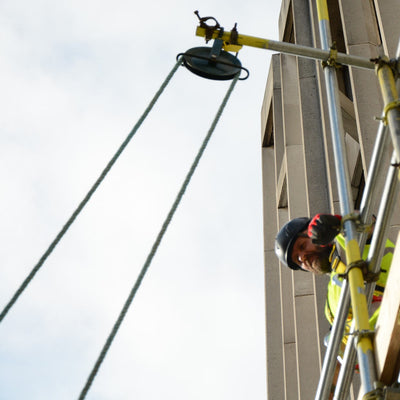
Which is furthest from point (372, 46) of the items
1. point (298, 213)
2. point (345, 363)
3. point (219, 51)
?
point (345, 363)

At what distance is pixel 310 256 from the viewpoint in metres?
4.65

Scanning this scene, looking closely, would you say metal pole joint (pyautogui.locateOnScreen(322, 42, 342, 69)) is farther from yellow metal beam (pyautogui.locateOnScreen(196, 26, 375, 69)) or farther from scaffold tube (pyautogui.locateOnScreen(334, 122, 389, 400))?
scaffold tube (pyautogui.locateOnScreen(334, 122, 389, 400))

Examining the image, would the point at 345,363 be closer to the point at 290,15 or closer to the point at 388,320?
the point at 388,320

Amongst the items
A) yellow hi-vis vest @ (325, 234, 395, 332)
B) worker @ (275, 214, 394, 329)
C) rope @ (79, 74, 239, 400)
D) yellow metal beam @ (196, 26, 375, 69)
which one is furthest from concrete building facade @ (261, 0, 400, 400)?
yellow metal beam @ (196, 26, 375, 69)

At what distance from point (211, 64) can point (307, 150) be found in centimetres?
539

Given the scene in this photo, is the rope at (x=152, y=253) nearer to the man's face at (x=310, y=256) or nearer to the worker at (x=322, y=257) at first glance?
the worker at (x=322, y=257)

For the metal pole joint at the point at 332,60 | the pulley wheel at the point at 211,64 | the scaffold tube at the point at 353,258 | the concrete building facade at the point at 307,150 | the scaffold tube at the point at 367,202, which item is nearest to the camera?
the scaffold tube at the point at 353,258

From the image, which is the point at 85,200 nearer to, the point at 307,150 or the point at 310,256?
the point at 310,256

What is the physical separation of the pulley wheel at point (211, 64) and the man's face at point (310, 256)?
125 cm

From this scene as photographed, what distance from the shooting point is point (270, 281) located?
11.4 meters

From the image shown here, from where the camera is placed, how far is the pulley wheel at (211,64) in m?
A: 4.73

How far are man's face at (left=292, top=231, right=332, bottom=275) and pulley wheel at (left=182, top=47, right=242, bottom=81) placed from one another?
4.10ft

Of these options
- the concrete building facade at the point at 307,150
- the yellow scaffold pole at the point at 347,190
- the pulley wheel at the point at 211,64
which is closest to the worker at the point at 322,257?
the yellow scaffold pole at the point at 347,190

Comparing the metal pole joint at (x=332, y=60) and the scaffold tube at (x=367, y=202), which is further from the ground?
the metal pole joint at (x=332, y=60)
